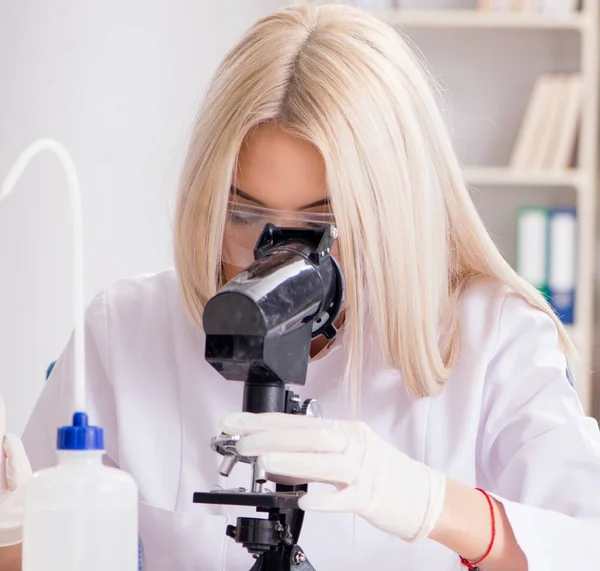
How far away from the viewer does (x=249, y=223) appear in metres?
1.35

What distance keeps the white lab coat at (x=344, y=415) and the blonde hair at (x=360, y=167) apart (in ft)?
0.23

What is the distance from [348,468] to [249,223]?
1.43 ft

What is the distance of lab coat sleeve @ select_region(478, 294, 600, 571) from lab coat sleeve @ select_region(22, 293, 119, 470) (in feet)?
1.96

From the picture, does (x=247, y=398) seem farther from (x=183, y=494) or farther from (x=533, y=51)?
(x=533, y=51)

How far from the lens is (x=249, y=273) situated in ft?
3.25

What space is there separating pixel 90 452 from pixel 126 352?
0.74 metres

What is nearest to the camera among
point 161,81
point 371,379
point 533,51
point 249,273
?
point 249,273

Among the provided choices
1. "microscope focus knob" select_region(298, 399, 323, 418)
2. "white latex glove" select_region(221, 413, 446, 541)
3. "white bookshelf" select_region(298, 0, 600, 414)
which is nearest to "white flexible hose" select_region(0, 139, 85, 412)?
"white latex glove" select_region(221, 413, 446, 541)

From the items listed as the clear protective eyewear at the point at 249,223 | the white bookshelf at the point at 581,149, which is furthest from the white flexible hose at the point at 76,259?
the white bookshelf at the point at 581,149

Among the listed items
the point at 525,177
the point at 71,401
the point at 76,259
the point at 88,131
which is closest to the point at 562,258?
the point at 525,177

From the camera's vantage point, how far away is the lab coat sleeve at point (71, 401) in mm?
1566

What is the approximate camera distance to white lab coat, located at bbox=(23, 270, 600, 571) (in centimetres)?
136

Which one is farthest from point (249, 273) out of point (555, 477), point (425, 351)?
point (555, 477)

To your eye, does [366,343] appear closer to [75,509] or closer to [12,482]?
[12,482]
